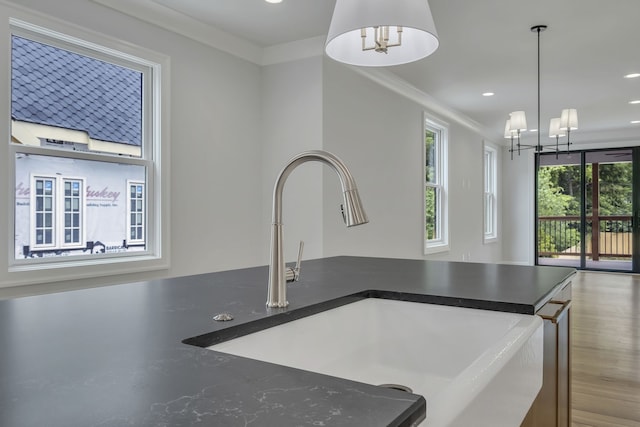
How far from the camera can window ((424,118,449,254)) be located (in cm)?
637

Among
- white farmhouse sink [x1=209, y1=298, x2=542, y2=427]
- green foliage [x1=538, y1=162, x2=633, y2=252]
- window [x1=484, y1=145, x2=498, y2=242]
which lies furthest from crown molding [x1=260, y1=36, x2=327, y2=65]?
green foliage [x1=538, y1=162, x2=633, y2=252]

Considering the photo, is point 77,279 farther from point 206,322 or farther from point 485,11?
point 485,11

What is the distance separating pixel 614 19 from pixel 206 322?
4.06 meters

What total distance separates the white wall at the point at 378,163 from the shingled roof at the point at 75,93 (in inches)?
63.3

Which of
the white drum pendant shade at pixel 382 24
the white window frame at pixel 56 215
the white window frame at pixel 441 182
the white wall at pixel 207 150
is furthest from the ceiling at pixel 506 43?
the white drum pendant shade at pixel 382 24

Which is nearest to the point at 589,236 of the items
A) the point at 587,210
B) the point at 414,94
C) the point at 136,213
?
the point at 587,210

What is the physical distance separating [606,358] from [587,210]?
6225mm

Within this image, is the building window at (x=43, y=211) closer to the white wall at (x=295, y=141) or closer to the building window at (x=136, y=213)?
the building window at (x=136, y=213)

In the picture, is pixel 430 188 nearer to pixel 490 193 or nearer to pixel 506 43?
pixel 506 43


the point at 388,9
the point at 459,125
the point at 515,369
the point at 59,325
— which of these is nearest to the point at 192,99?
the point at 388,9

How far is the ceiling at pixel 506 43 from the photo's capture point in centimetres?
346

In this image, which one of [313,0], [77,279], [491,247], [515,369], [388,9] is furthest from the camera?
[491,247]

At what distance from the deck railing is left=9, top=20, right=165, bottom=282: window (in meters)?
8.19

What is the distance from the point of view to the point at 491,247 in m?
8.73
